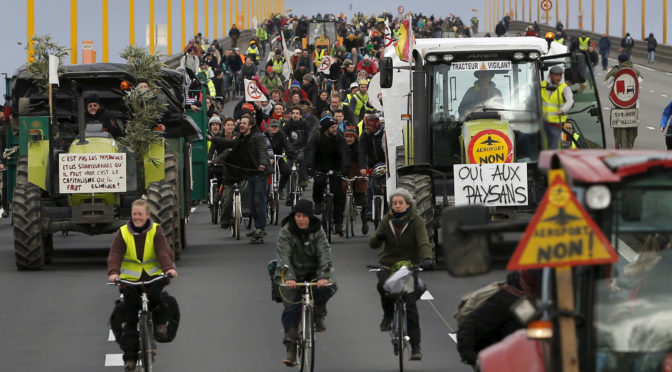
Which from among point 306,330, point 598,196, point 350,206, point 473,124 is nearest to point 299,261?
point 306,330

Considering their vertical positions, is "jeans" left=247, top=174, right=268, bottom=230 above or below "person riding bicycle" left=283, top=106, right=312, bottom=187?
below

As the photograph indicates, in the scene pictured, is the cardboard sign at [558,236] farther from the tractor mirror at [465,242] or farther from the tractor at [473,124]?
the tractor at [473,124]

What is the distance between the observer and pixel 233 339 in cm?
1608

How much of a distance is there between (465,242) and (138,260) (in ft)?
21.9

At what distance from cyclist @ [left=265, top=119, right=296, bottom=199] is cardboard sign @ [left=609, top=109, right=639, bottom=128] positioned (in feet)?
18.8

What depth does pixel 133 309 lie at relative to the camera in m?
13.2

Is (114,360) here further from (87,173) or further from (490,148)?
(490,148)

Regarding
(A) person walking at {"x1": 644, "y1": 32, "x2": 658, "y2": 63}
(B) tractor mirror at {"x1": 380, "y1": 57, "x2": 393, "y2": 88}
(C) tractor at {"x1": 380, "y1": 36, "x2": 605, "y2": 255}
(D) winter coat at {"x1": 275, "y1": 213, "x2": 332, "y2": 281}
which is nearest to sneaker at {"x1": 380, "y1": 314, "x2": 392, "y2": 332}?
(D) winter coat at {"x1": 275, "y1": 213, "x2": 332, "y2": 281}

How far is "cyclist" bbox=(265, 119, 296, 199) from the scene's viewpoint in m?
29.5

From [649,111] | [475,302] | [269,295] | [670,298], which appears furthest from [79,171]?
Result: [649,111]

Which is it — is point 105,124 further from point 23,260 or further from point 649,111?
point 649,111

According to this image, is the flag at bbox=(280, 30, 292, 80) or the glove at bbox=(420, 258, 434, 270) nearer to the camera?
the glove at bbox=(420, 258, 434, 270)

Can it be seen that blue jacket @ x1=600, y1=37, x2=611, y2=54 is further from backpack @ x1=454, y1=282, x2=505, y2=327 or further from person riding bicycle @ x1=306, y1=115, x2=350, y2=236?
backpack @ x1=454, y1=282, x2=505, y2=327

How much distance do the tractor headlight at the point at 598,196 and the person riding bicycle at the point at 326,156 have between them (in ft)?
57.3
